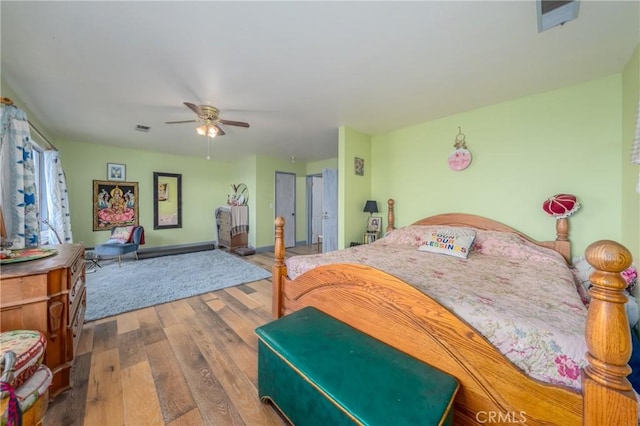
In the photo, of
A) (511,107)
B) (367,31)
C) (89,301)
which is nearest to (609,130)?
(511,107)

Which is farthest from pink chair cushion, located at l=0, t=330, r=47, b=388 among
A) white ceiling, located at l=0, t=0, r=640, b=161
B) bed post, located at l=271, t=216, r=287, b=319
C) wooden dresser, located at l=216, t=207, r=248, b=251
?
wooden dresser, located at l=216, t=207, r=248, b=251

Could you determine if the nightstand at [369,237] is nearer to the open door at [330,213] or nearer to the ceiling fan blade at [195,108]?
the open door at [330,213]

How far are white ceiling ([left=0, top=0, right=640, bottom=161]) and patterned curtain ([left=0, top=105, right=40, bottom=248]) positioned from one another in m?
0.48

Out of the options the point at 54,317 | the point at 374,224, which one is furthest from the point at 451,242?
the point at 54,317

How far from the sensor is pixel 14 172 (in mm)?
1999

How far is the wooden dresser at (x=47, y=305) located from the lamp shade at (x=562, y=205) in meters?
4.03

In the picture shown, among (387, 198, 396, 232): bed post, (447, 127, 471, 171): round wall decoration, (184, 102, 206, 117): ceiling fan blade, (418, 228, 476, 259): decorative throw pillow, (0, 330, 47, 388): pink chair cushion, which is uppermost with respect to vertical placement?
(184, 102, 206, 117): ceiling fan blade

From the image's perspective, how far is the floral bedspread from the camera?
0.95 m

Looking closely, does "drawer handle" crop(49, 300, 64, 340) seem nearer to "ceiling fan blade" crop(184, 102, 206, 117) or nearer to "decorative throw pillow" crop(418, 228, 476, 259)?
"ceiling fan blade" crop(184, 102, 206, 117)

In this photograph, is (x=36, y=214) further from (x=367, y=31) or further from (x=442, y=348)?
(x=442, y=348)

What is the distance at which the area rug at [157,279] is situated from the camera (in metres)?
2.80

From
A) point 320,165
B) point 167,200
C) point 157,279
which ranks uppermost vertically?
point 320,165

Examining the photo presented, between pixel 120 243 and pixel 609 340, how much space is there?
5.80m

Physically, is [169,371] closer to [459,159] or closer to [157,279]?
[157,279]
